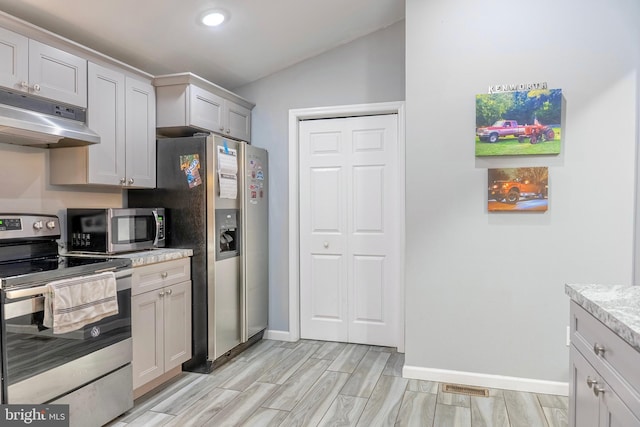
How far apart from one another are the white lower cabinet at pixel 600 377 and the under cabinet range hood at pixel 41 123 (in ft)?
8.30

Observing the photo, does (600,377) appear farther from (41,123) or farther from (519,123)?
(41,123)

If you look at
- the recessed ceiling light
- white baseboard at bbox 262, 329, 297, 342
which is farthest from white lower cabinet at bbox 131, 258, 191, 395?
the recessed ceiling light

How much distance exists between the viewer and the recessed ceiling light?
2.69m

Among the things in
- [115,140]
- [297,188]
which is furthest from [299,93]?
[115,140]

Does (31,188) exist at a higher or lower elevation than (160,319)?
higher

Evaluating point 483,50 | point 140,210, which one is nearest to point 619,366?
point 483,50

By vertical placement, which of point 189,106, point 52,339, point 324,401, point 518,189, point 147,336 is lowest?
point 324,401

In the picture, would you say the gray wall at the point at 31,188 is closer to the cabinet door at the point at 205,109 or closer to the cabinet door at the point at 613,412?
the cabinet door at the point at 205,109

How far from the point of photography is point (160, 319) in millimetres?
Answer: 2688

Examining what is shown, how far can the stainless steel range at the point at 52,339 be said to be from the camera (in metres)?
1.81

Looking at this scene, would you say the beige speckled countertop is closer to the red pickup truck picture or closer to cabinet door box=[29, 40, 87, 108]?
cabinet door box=[29, 40, 87, 108]

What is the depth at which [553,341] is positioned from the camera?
268 cm

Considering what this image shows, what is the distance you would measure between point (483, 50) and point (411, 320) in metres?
1.89

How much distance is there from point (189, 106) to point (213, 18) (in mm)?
613
